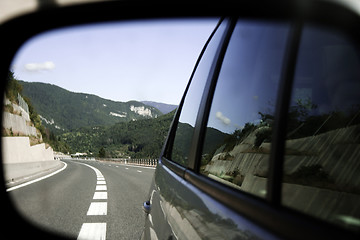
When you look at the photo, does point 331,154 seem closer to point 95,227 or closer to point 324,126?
point 324,126

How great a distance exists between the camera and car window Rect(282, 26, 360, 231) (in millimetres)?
1249

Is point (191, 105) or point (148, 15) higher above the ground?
point (148, 15)

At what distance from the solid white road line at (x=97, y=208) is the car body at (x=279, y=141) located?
581cm

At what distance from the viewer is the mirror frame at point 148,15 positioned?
121 centimetres

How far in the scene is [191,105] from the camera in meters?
3.04

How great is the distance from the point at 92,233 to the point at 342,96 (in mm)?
5085

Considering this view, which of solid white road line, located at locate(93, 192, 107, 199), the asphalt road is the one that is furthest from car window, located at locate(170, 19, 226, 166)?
solid white road line, located at locate(93, 192, 107, 199)

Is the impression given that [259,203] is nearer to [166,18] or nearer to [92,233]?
[166,18]

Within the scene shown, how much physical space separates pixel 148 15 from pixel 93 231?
429cm

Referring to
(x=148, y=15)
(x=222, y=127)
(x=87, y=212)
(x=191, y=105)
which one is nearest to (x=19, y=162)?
(x=87, y=212)

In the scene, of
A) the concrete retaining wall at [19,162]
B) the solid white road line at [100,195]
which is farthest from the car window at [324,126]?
the concrete retaining wall at [19,162]

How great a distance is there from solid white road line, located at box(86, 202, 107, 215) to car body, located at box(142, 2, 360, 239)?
5814 mm

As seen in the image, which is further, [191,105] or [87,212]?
[87,212]

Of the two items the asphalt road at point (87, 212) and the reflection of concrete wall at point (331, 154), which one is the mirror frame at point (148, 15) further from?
the asphalt road at point (87, 212)
